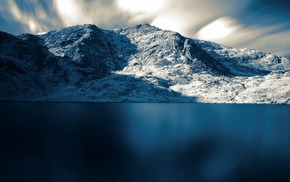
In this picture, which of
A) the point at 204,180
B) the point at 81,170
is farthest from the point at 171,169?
the point at 81,170

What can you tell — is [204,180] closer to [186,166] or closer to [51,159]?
[186,166]

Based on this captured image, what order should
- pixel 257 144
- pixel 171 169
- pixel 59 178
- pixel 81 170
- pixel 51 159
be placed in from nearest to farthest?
1. pixel 59 178
2. pixel 81 170
3. pixel 171 169
4. pixel 51 159
5. pixel 257 144

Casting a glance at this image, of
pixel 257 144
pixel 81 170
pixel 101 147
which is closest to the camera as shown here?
pixel 81 170

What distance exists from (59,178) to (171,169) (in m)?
18.9

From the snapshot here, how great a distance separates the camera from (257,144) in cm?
6253

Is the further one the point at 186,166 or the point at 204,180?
the point at 186,166

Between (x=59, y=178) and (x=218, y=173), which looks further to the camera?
(x=218, y=173)

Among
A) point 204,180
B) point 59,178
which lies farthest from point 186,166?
point 59,178

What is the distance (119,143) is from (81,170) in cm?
2109

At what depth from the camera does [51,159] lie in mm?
43438

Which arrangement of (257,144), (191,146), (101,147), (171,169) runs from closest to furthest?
(171,169) → (101,147) → (191,146) → (257,144)

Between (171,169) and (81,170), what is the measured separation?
51.7ft

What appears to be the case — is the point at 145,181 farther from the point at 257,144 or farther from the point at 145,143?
the point at 257,144

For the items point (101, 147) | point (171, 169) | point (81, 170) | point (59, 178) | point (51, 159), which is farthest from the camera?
point (101, 147)
